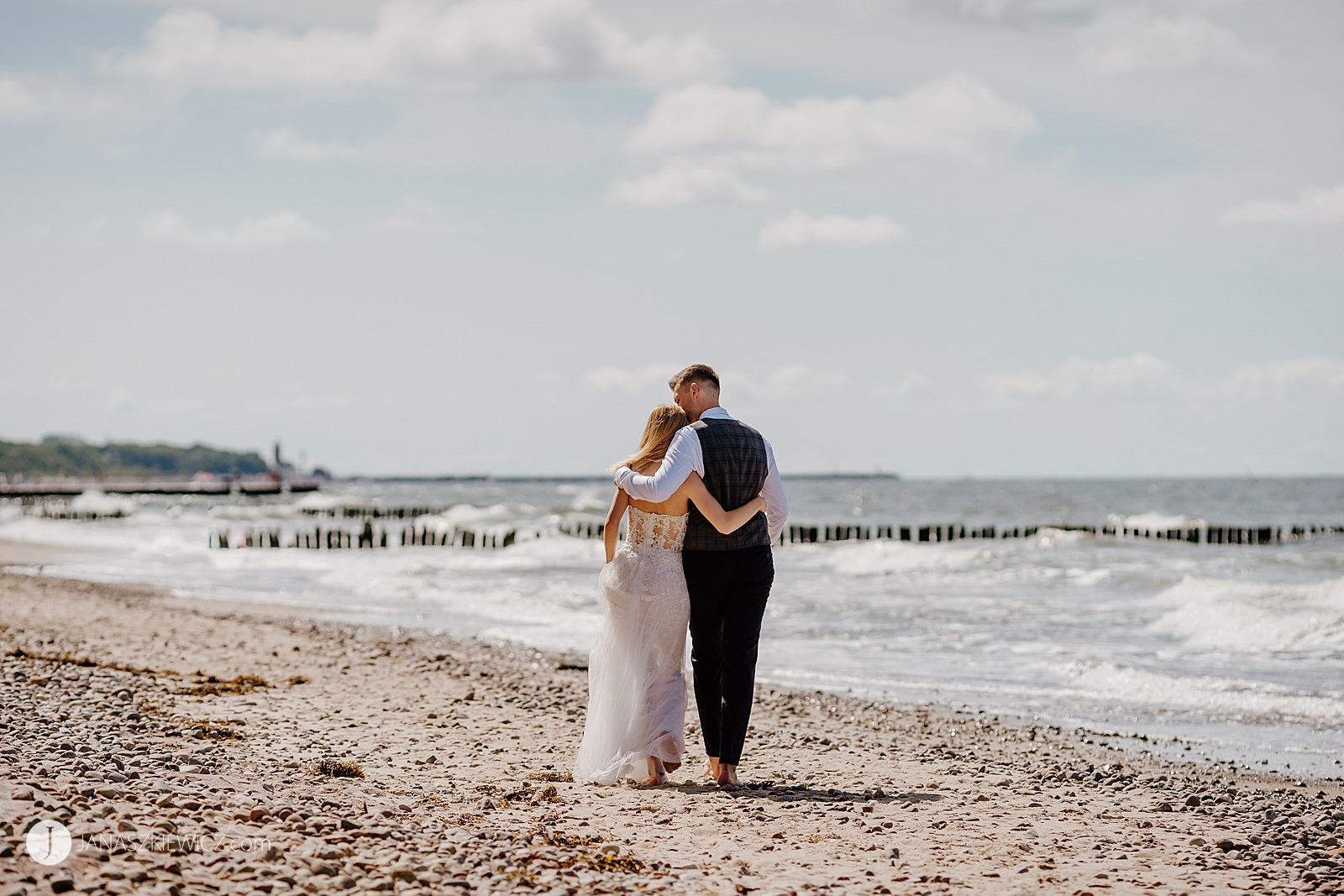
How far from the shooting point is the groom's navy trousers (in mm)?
5938

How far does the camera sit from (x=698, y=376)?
5.98m

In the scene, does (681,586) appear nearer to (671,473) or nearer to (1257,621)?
(671,473)

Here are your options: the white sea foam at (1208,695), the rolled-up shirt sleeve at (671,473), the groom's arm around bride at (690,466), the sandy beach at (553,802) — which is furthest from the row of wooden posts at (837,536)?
the rolled-up shirt sleeve at (671,473)

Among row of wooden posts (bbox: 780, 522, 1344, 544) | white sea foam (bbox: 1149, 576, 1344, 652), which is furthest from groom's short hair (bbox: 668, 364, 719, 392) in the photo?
row of wooden posts (bbox: 780, 522, 1344, 544)

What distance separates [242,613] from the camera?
53.3 feet

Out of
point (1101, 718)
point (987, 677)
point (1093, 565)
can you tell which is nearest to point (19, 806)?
point (1101, 718)

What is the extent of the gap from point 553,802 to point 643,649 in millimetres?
881

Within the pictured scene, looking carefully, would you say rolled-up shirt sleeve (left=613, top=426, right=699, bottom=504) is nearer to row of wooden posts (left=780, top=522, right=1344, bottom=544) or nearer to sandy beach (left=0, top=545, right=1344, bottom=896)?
sandy beach (left=0, top=545, right=1344, bottom=896)

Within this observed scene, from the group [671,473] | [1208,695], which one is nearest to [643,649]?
[671,473]

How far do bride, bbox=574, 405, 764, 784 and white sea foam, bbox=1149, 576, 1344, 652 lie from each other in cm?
909

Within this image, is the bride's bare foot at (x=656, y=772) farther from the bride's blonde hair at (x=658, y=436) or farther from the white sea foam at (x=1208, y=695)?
the white sea foam at (x=1208, y=695)

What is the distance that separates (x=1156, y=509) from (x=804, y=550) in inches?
1675

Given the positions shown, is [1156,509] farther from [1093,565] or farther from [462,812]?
[462,812]

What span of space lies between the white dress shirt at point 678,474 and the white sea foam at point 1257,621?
909cm
